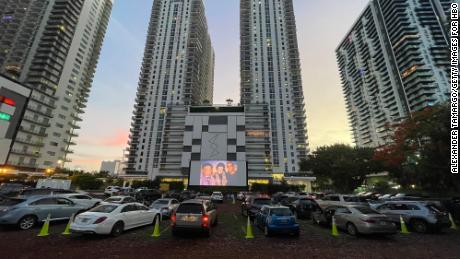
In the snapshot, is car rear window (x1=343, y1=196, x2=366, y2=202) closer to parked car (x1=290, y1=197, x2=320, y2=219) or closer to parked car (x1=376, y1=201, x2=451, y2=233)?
parked car (x1=290, y1=197, x2=320, y2=219)

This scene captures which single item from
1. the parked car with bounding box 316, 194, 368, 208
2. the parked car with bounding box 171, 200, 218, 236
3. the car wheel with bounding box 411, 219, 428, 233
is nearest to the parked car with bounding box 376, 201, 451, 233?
the car wheel with bounding box 411, 219, 428, 233

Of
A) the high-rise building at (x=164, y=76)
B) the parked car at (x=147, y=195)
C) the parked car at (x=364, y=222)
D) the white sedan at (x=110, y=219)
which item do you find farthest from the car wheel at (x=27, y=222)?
the high-rise building at (x=164, y=76)

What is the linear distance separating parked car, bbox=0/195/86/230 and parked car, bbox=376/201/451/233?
67.9 ft

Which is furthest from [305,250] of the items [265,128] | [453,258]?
[265,128]

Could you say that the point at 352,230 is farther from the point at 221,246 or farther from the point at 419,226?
the point at 221,246

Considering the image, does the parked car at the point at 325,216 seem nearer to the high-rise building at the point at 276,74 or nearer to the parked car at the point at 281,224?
the parked car at the point at 281,224

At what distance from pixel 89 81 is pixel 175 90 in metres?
43.7

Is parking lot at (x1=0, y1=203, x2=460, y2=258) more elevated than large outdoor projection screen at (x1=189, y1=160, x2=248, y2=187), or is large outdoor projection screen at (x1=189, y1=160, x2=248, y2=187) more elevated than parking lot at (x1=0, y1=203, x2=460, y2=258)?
large outdoor projection screen at (x1=189, y1=160, x2=248, y2=187)

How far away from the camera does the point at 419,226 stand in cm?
1200

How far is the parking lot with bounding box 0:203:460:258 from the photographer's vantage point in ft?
24.4

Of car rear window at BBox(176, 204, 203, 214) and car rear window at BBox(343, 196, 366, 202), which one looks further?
car rear window at BBox(343, 196, 366, 202)

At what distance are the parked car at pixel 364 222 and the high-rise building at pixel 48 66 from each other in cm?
9099

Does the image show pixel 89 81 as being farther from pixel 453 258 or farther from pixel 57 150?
pixel 453 258

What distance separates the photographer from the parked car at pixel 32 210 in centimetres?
1039
